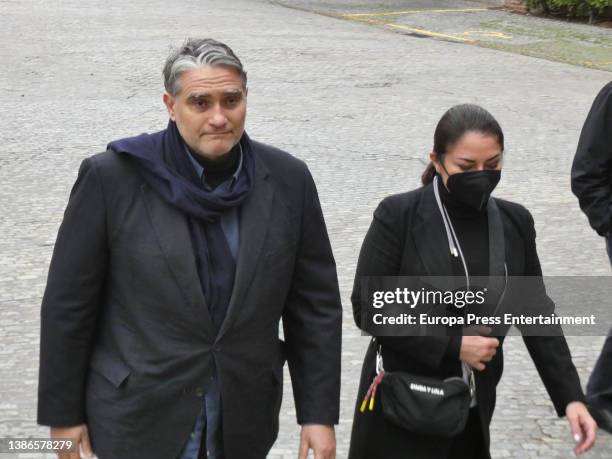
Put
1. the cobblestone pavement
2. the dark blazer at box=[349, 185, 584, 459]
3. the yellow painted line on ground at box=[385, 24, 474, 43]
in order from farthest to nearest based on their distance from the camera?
1. the yellow painted line on ground at box=[385, 24, 474, 43]
2. the cobblestone pavement
3. the dark blazer at box=[349, 185, 584, 459]

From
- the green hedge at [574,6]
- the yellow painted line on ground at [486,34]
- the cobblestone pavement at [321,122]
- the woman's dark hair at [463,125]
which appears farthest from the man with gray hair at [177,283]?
the green hedge at [574,6]

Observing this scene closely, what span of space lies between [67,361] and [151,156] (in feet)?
2.06

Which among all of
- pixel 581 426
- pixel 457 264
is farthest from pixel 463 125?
pixel 581 426

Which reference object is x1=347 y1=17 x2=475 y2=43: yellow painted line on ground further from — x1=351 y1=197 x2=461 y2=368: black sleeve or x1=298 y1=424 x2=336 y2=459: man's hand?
x1=298 y1=424 x2=336 y2=459: man's hand

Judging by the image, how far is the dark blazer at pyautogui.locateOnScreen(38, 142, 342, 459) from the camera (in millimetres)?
3090

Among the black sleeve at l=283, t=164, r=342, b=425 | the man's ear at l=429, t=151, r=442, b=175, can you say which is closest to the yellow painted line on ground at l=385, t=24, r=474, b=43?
the man's ear at l=429, t=151, r=442, b=175

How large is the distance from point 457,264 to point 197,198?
99cm

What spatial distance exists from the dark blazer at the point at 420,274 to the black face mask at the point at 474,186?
13 cm

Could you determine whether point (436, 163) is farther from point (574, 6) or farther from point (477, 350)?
point (574, 6)

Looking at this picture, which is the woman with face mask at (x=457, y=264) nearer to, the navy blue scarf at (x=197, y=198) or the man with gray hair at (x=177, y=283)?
the man with gray hair at (x=177, y=283)

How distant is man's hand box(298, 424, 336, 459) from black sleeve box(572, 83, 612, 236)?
225cm

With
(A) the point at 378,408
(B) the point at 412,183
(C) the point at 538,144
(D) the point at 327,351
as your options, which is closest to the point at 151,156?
(D) the point at 327,351

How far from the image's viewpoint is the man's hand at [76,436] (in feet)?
10.5

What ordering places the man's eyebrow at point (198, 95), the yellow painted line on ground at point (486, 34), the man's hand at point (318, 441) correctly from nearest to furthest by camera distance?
1. the man's eyebrow at point (198, 95)
2. the man's hand at point (318, 441)
3. the yellow painted line on ground at point (486, 34)
